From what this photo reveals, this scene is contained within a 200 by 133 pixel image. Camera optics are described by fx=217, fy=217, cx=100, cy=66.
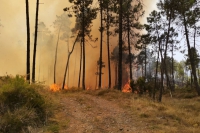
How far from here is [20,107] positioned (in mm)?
7039

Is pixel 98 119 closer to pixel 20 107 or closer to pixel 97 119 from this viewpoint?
pixel 97 119

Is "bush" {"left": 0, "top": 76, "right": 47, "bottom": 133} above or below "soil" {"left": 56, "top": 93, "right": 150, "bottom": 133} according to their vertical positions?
above

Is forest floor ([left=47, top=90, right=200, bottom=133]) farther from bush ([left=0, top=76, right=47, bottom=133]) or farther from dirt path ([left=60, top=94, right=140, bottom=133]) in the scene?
bush ([left=0, top=76, right=47, bottom=133])

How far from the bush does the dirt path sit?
1.11 meters

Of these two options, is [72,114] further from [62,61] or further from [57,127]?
[62,61]

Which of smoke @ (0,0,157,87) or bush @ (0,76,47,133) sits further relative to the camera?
smoke @ (0,0,157,87)

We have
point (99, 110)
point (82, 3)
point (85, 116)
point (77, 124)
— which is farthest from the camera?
point (82, 3)

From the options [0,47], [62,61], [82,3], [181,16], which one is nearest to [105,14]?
[82,3]

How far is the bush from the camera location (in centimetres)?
629

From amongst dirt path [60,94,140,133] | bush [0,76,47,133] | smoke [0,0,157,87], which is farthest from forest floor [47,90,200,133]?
smoke [0,0,157,87]

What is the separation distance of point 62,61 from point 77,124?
5905 centimetres

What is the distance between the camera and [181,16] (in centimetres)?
2316

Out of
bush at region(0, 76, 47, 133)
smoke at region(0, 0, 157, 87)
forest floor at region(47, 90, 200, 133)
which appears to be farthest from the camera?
smoke at region(0, 0, 157, 87)

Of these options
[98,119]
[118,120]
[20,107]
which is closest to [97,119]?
[98,119]
